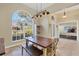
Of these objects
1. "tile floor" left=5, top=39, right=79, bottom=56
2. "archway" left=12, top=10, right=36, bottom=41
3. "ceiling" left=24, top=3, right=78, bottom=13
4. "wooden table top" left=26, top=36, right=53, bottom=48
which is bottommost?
"tile floor" left=5, top=39, right=79, bottom=56

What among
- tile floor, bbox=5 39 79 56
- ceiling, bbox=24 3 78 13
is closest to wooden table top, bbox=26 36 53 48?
tile floor, bbox=5 39 79 56

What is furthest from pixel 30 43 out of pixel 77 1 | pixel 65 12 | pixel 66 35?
pixel 77 1

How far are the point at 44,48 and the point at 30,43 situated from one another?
30 cm

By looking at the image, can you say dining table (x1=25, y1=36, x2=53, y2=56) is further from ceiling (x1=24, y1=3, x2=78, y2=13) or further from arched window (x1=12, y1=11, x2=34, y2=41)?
ceiling (x1=24, y1=3, x2=78, y2=13)

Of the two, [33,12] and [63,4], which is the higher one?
[63,4]

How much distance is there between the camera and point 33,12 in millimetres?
2121

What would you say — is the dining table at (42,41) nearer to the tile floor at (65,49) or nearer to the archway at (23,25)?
the archway at (23,25)

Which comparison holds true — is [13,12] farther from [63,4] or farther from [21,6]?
[63,4]

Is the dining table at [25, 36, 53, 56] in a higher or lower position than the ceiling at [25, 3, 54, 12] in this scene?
lower

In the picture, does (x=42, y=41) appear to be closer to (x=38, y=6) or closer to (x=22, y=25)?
(x=22, y=25)

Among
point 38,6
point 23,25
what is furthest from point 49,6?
point 23,25

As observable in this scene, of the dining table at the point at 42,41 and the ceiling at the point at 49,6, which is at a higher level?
the ceiling at the point at 49,6

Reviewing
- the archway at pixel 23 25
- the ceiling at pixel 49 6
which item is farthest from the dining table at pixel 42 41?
the ceiling at pixel 49 6

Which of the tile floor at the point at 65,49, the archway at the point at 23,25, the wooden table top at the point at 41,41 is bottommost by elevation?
the tile floor at the point at 65,49
